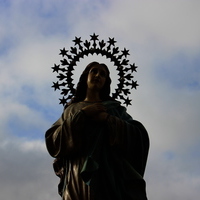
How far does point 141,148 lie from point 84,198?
1.38 metres

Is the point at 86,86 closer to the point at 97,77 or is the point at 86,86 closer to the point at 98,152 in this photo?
the point at 97,77

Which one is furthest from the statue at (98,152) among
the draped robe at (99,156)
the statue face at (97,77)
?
the statue face at (97,77)

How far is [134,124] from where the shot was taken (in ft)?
26.9

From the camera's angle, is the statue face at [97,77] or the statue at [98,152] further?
the statue face at [97,77]

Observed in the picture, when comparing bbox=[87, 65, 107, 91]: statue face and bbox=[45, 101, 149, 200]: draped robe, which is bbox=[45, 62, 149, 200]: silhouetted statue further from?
bbox=[87, 65, 107, 91]: statue face

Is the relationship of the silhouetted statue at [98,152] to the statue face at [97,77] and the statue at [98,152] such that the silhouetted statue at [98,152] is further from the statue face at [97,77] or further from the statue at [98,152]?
the statue face at [97,77]

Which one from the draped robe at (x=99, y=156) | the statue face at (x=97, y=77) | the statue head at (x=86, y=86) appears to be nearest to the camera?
the draped robe at (x=99, y=156)

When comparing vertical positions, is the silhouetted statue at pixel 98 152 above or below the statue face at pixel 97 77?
below

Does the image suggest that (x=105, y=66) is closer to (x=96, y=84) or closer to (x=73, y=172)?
(x=96, y=84)

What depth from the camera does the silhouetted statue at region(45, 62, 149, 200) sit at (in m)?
7.20

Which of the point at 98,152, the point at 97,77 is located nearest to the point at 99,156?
the point at 98,152

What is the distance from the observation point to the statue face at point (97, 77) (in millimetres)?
8734

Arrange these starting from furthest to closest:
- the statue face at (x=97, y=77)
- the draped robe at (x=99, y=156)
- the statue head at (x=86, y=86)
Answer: the statue head at (x=86, y=86)
the statue face at (x=97, y=77)
the draped robe at (x=99, y=156)

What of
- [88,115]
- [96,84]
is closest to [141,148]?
[88,115]
